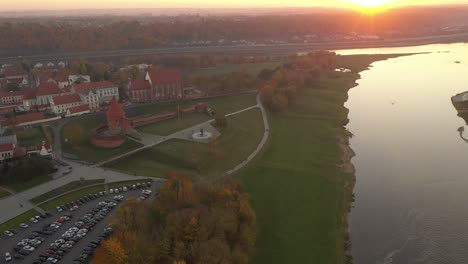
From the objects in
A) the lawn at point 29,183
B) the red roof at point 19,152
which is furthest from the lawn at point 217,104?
the lawn at point 29,183

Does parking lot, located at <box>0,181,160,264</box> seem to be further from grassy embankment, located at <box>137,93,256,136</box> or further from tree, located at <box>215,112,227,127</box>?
tree, located at <box>215,112,227,127</box>

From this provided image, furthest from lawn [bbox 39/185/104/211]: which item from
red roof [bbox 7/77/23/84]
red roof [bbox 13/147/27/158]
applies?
red roof [bbox 7/77/23/84]

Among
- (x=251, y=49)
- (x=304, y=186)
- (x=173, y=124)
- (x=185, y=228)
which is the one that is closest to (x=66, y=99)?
(x=173, y=124)

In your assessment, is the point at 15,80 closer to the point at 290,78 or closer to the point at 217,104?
the point at 217,104

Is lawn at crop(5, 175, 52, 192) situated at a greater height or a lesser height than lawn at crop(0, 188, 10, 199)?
greater

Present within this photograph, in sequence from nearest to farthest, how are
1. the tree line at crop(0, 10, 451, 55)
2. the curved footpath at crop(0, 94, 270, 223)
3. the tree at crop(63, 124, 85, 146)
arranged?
the curved footpath at crop(0, 94, 270, 223), the tree at crop(63, 124, 85, 146), the tree line at crop(0, 10, 451, 55)

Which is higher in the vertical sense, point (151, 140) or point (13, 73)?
point (13, 73)

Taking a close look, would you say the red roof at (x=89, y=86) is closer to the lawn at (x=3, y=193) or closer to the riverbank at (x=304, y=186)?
the riverbank at (x=304, y=186)
